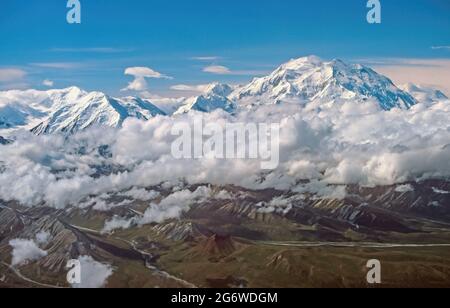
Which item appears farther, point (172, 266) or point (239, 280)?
point (172, 266)
